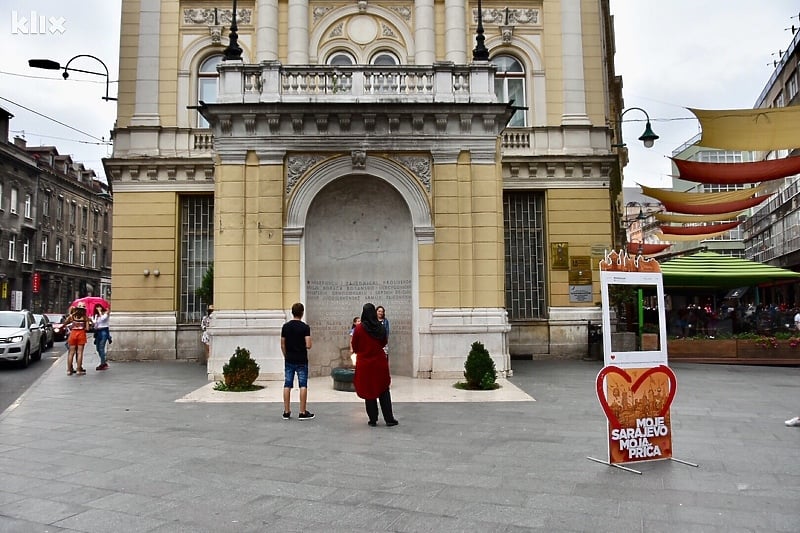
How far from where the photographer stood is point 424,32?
2202 cm

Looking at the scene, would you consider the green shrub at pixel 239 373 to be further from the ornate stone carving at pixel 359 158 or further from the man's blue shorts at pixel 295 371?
the ornate stone carving at pixel 359 158

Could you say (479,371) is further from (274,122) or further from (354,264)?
(274,122)

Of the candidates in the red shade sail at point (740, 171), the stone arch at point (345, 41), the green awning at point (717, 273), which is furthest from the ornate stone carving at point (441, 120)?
the green awning at point (717, 273)

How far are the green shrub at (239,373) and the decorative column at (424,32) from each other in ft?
41.9

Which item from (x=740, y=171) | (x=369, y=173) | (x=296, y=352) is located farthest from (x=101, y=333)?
(x=740, y=171)

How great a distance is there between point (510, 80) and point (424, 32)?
3.44 metres

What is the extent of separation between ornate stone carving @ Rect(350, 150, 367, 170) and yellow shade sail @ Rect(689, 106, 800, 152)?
9139 mm

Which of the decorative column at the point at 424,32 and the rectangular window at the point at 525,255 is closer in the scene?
the rectangular window at the point at 525,255

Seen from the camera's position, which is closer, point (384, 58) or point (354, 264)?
point (354, 264)

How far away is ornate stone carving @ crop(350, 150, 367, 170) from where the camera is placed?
1570 centimetres

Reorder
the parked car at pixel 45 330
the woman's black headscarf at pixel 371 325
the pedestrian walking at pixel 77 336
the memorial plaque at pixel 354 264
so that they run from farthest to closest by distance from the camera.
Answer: the parked car at pixel 45 330 < the pedestrian walking at pixel 77 336 < the memorial plaque at pixel 354 264 < the woman's black headscarf at pixel 371 325

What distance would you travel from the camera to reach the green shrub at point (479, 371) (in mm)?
13570

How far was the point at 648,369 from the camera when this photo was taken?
25.3ft

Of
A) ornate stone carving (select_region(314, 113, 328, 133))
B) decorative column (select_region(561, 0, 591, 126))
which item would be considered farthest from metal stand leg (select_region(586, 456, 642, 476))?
decorative column (select_region(561, 0, 591, 126))
